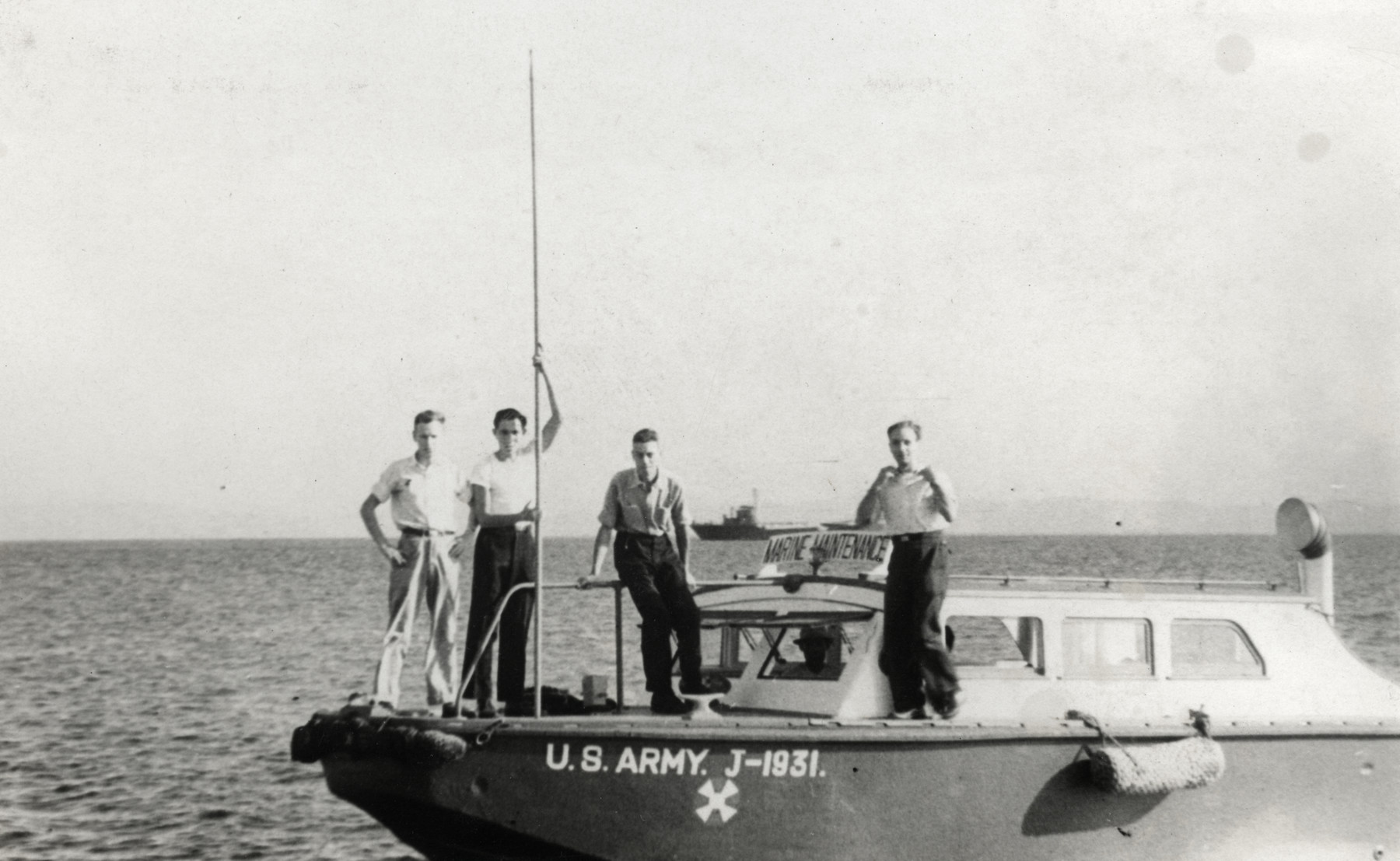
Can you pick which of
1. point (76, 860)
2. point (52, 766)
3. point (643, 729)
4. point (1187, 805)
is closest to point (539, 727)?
point (643, 729)

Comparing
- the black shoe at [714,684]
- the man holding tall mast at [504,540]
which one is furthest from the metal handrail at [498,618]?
the black shoe at [714,684]

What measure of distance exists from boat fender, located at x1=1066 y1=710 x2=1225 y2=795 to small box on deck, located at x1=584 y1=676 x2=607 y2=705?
10.5 feet

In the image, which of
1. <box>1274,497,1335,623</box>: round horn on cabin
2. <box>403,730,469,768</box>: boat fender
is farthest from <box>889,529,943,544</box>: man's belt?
<box>1274,497,1335,623</box>: round horn on cabin

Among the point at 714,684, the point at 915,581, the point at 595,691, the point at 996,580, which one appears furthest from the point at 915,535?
the point at 595,691

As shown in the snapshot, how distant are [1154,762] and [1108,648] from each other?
3.23 ft

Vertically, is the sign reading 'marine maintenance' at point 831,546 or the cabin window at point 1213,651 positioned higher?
the sign reading 'marine maintenance' at point 831,546

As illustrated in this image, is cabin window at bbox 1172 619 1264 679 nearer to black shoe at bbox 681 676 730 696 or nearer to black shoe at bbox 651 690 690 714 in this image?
black shoe at bbox 681 676 730 696

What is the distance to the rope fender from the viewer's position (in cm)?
827

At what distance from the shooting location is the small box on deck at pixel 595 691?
1022cm

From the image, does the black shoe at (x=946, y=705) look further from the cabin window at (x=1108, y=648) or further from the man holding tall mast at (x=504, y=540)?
the man holding tall mast at (x=504, y=540)

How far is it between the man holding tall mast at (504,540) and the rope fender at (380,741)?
0.76 metres

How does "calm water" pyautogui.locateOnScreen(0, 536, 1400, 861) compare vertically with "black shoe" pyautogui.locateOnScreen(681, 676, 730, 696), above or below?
below

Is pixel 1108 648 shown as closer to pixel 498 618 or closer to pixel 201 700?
pixel 498 618

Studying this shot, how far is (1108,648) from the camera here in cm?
972
